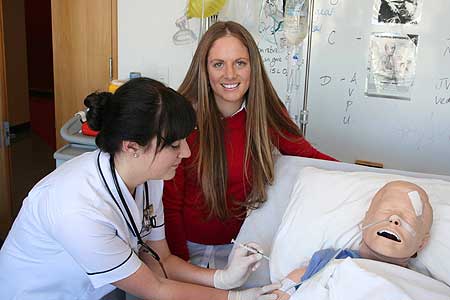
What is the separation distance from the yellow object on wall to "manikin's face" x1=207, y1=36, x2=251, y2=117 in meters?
0.62

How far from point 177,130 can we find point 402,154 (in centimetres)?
135

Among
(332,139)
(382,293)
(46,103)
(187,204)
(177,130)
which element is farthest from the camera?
(46,103)

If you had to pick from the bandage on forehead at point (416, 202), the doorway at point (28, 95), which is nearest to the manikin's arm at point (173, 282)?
the bandage on forehead at point (416, 202)

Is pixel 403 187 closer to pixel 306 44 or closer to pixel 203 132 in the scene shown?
pixel 203 132

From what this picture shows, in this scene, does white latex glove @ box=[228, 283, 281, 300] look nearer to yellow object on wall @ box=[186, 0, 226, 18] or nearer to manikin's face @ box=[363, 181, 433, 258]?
manikin's face @ box=[363, 181, 433, 258]

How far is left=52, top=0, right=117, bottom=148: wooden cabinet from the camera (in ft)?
8.74

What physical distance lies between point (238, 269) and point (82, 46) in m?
1.75

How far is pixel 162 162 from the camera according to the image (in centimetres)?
128

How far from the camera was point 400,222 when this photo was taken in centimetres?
124

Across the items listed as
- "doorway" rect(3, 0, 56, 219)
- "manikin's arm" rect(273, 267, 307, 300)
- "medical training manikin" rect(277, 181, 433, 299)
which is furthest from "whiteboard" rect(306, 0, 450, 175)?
"doorway" rect(3, 0, 56, 219)

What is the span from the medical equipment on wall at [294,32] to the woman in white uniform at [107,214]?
1143 millimetres

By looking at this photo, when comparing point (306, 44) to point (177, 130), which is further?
point (306, 44)

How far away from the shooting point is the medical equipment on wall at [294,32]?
2.25m

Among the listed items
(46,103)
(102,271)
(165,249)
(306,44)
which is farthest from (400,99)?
(46,103)
